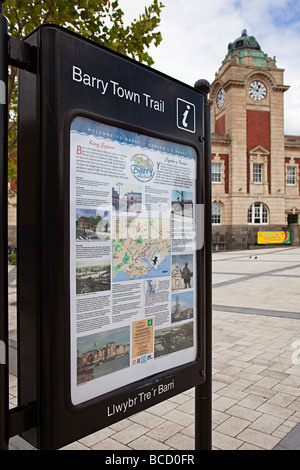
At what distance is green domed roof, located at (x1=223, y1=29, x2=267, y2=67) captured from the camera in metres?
36.4

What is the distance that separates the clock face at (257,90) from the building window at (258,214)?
9948mm

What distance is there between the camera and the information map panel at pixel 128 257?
1.70 m

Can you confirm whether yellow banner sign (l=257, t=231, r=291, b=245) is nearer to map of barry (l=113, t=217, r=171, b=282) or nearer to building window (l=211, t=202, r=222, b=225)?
building window (l=211, t=202, r=222, b=225)

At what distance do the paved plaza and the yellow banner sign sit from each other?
94.6 feet

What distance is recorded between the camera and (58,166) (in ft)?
5.22

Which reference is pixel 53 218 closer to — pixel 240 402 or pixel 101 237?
pixel 101 237

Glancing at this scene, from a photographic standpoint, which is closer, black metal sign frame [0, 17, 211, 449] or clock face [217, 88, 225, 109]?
black metal sign frame [0, 17, 211, 449]

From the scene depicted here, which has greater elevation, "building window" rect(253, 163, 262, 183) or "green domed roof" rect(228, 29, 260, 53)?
"green domed roof" rect(228, 29, 260, 53)

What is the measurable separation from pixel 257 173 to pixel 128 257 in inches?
1460

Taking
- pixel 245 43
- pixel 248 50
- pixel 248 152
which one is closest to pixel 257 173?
pixel 248 152

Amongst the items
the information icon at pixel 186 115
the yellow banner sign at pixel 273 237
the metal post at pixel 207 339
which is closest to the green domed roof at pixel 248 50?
the yellow banner sign at pixel 273 237

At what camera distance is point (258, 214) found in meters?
36.9

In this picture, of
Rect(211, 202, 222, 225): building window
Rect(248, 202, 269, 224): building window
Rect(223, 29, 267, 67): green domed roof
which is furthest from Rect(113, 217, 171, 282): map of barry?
Rect(223, 29, 267, 67): green domed roof

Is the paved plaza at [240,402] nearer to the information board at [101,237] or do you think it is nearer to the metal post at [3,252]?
the information board at [101,237]
